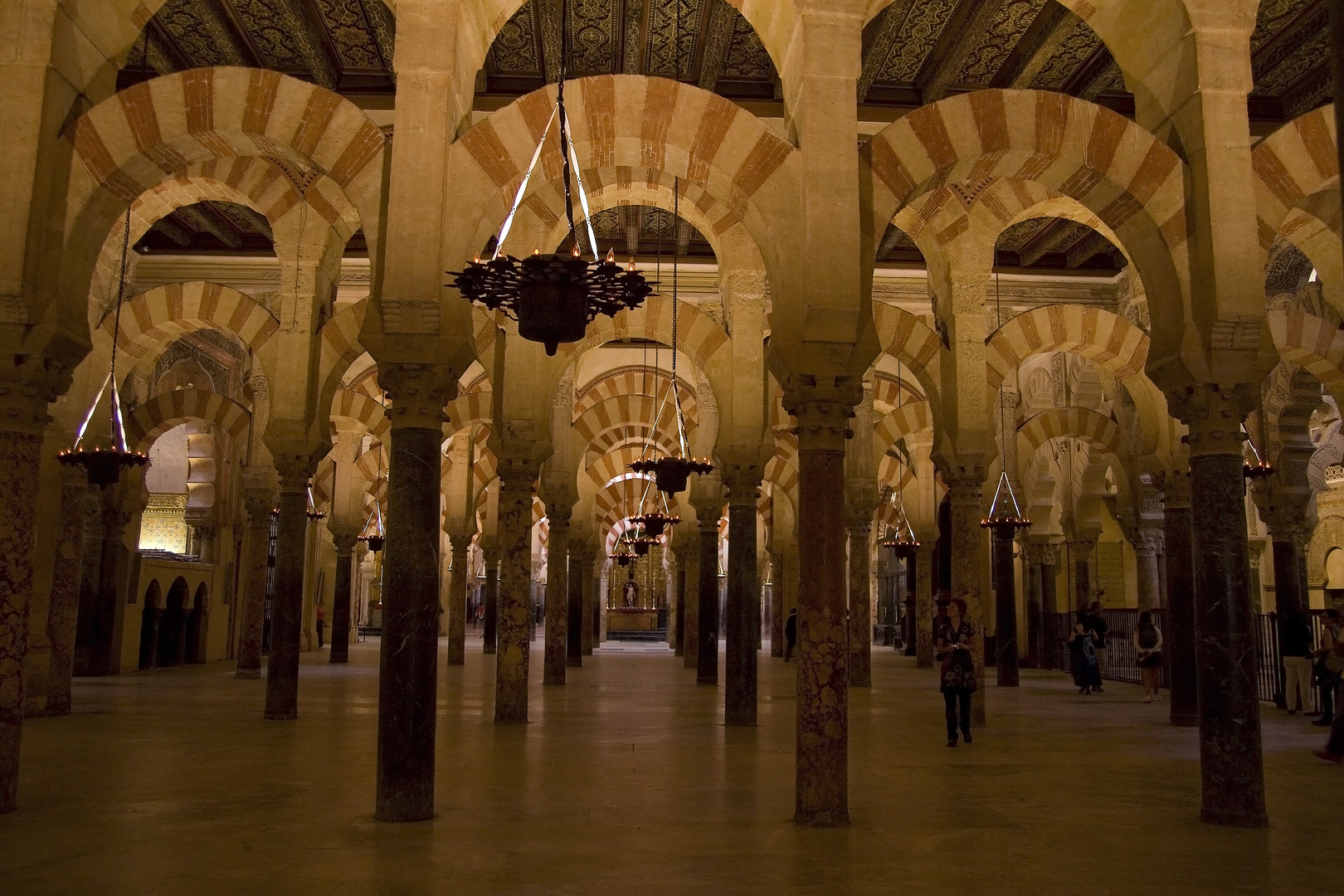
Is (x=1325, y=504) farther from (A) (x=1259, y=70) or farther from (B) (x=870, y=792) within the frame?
(B) (x=870, y=792)

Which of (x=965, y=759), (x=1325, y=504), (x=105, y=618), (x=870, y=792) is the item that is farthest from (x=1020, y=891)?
(x=1325, y=504)

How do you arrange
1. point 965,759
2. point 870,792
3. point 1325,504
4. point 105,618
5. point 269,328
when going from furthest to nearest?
point 1325,504 → point 105,618 → point 269,328 → point 965,759 → point 870,792

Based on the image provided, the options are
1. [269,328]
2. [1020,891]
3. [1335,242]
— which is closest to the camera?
[1020,891]

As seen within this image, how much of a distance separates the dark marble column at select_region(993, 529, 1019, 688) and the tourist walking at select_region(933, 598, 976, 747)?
5763 millimetres

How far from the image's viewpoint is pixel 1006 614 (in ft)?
42.4

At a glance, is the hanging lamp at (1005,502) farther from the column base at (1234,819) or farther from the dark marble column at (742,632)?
the column base at (1234,819)

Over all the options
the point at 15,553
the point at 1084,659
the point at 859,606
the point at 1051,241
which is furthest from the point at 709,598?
the point at 15,553

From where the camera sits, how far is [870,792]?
225 inches

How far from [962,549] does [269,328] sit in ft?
21.0

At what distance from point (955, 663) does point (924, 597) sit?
31.5ft

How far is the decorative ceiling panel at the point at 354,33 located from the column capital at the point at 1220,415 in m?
6.29

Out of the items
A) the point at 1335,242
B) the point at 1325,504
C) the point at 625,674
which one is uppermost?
the point at 1335,242

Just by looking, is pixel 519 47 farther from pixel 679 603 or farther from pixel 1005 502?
pixel 679 603

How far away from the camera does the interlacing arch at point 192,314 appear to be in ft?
31.6
